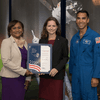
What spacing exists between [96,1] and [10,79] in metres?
2.37

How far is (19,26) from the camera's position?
1.74 meters

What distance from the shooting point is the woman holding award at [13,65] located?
5.25 feet

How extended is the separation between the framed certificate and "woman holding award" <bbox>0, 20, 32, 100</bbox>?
8.3 inches

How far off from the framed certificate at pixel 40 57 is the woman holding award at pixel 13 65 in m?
0.21

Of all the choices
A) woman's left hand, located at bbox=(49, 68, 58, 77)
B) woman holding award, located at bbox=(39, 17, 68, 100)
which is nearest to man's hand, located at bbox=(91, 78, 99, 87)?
woman holding award, located at bbox=(39, 17, 68, 100)

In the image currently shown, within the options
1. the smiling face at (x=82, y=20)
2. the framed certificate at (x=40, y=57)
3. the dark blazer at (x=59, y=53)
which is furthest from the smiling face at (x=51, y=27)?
the smiling face at (x=82, y=20)

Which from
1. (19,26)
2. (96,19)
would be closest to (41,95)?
(19,26)

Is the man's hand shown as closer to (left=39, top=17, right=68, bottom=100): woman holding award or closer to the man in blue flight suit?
the man in blue flight suit

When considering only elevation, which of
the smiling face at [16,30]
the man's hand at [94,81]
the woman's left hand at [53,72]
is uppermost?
the smiling face at [16,30]

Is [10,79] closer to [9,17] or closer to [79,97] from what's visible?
[79,97]

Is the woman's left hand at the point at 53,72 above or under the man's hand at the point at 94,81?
above

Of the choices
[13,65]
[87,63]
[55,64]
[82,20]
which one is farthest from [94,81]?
[13,65]

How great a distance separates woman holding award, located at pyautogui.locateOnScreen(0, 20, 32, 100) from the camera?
160 cm

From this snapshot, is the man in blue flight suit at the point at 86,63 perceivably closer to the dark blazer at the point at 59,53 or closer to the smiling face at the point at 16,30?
the dark blazer at the point at 59,53
